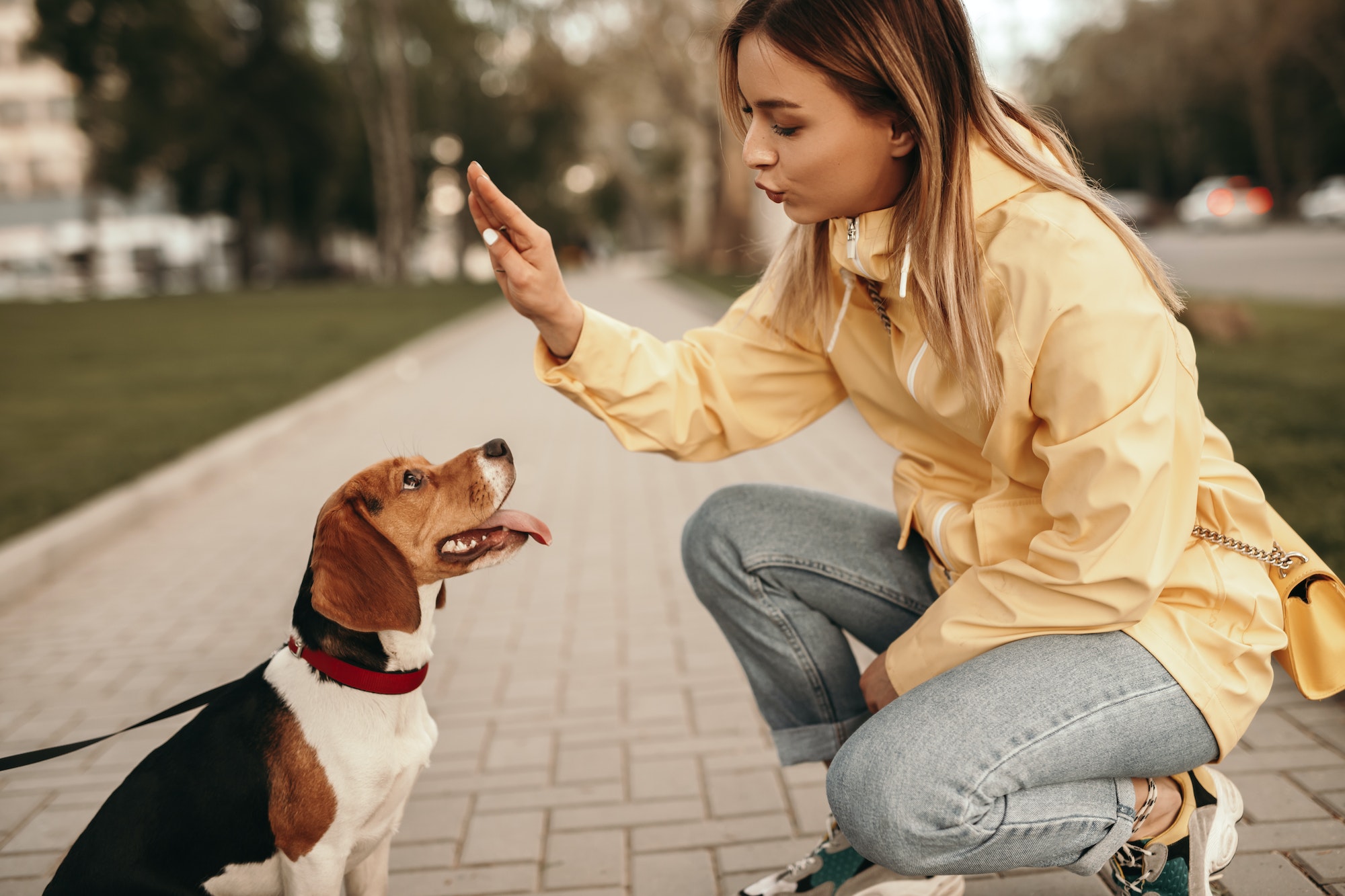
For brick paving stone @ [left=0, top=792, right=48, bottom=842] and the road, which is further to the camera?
the road

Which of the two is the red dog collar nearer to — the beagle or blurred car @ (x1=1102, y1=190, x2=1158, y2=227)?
the beagle

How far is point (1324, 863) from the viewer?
2.71 m

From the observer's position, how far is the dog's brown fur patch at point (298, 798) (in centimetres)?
231

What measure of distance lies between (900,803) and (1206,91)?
61.2 metres

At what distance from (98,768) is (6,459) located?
6103mm

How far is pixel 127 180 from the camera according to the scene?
40875 millimetres

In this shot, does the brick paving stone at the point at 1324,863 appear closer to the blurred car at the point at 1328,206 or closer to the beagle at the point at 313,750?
the beagle at the point at 313,750

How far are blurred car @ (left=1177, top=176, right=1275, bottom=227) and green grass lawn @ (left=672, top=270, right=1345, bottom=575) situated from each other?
31.6 m

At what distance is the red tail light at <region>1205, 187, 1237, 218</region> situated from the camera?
41.1 metres

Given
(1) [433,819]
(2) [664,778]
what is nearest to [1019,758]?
(2) [664,778]

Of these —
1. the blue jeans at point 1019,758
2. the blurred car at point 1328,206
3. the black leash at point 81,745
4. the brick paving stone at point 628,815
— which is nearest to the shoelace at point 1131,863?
the blue jeans at point 1019,758

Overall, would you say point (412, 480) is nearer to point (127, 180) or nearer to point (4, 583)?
point (4, 583)

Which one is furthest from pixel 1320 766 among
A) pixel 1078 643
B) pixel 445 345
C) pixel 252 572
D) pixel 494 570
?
pixel 445 345

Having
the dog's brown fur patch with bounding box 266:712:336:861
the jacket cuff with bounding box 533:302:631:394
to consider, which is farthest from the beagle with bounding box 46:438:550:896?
the jacket cuff with bounding box 533:302:631:394
